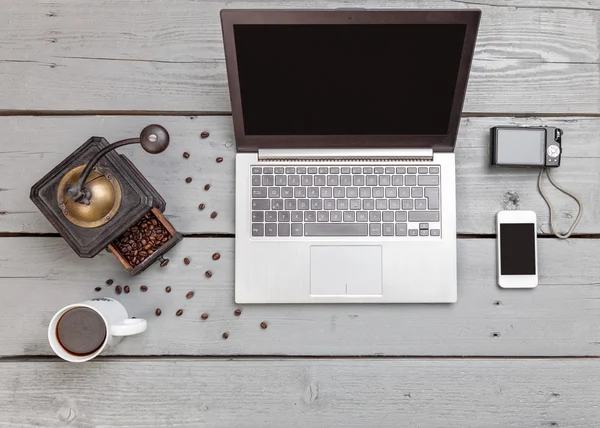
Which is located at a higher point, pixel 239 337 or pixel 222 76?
pixel 222 76

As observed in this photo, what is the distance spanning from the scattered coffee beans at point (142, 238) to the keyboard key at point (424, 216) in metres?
0.45

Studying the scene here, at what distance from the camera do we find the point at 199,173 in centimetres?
90

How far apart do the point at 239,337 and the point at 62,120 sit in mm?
542

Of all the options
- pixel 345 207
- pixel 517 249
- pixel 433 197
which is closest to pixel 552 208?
pixel 517 249

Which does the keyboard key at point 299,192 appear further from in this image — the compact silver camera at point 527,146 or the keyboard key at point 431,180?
the compact silver camera at point 527,146

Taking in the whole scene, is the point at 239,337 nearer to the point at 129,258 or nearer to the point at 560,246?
the point at 129,258

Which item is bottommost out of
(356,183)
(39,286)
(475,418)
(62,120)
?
(475,418)

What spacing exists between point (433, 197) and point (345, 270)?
8.3 inches

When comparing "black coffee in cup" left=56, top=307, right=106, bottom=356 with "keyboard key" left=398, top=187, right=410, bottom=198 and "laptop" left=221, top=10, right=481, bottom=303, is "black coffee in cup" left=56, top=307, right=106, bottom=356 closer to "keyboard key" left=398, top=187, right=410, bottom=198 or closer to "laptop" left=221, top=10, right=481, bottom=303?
"laptop" left=221, top=10, right=481, bottom=303

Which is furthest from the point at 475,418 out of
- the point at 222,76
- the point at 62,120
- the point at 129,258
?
the point at 62,120

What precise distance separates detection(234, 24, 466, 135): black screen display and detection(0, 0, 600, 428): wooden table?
15 cm

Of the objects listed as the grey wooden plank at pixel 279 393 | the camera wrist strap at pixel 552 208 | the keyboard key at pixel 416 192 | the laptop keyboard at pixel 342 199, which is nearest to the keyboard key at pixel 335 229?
the laptop keyboard at pixel 342 199

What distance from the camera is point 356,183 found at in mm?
864

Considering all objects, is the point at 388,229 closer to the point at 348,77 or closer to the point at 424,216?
the point at 424,216
